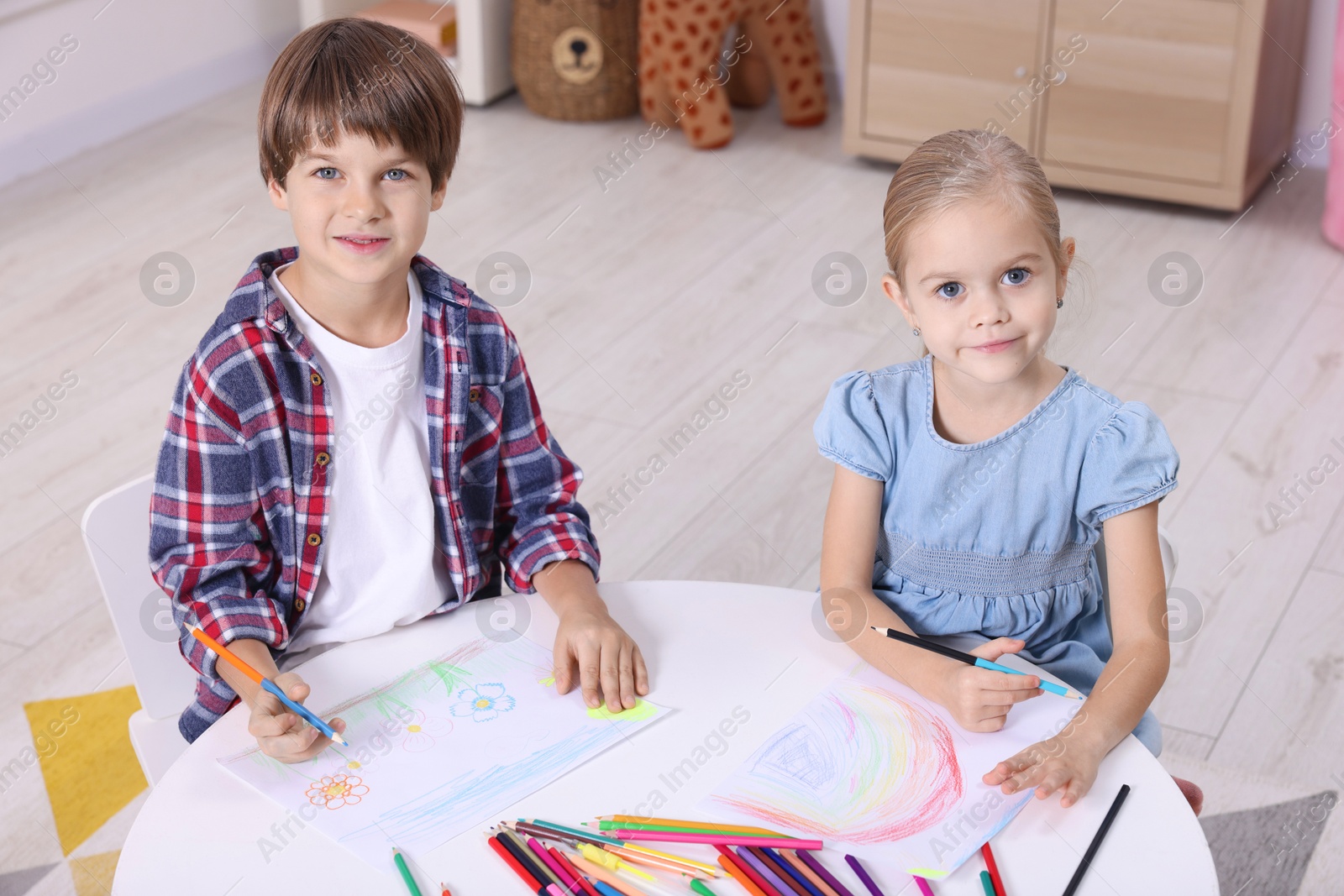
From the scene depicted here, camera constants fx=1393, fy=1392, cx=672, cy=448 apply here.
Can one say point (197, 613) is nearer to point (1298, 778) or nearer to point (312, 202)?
point (312, 202)

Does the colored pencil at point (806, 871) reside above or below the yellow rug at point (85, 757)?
above

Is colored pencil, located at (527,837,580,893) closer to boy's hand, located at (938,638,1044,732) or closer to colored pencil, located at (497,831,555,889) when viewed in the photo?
colored pencil, located at (497,831,555,889)

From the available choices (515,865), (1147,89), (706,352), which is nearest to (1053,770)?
(515,865)

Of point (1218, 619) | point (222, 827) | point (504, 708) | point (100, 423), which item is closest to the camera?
point (222, 827)

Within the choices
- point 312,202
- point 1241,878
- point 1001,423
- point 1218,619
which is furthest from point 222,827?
point 1218,619

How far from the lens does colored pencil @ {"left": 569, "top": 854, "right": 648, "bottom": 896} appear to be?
88 centimetres

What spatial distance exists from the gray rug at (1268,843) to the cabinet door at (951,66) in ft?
6.79

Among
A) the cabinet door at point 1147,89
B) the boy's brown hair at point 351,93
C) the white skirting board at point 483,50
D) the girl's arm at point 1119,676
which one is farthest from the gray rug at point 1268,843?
the white skirting board at point 483,50

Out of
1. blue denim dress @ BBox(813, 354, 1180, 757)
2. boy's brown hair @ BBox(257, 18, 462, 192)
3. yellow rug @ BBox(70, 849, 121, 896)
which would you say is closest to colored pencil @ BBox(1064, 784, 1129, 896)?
blue denim dress @ BBox(813, 354, 1180, 757)

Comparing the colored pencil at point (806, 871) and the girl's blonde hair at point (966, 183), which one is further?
the girl's blonde hair at point (966, 183)

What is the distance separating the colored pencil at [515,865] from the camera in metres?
0.88

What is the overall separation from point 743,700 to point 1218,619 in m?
1.30

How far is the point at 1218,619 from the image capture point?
2102 millimetres

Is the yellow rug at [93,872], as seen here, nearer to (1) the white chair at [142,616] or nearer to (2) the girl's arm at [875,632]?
(1) the white chair at [142,616]
